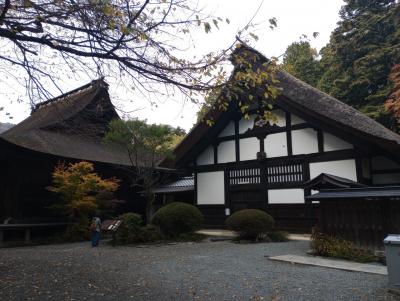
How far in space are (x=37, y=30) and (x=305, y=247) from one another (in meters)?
9.61

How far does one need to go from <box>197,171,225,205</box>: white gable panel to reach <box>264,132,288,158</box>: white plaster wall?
280 cm

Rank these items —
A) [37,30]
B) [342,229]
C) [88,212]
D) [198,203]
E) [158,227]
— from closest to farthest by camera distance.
A: [37,30], [342,229], [158,227], [88,212], [198,203]

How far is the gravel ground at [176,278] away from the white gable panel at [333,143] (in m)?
5.52

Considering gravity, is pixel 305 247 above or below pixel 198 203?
below

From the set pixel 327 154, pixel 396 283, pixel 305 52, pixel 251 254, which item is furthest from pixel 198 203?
pixel 305 52

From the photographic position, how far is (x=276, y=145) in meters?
16.3

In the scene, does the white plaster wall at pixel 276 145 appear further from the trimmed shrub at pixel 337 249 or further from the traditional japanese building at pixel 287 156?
the trimmed shrub at pixel 337 249

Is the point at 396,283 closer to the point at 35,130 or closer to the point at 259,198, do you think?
the point at 259,198

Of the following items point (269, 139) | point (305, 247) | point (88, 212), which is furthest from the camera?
point (269, 139)

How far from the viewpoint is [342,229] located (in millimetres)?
9797

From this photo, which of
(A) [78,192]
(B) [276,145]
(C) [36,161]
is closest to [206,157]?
(B) [276,145]

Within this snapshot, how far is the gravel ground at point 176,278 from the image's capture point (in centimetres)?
576

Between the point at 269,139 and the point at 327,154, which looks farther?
the point at 269,139

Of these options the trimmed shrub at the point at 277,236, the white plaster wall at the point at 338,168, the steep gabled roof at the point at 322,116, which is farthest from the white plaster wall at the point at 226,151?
the trimmed shrub at the point at 277,236
